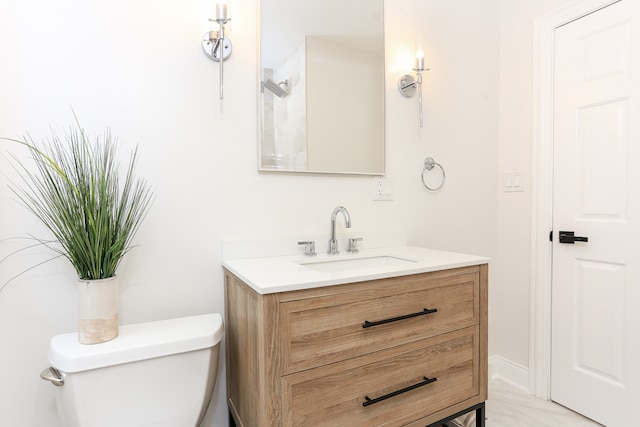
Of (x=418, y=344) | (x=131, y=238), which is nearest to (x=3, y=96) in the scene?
(x=131, y=238)

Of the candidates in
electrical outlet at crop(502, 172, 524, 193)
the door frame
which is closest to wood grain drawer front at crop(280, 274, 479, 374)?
the door frame

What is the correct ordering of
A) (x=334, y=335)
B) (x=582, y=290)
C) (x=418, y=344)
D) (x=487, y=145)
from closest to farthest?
(x=334, y=335)
(x=418, y=344)
(x=582, y=290)
(x=487, y=145)

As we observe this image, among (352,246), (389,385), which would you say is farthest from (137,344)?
(352,246)

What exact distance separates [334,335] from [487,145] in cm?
166

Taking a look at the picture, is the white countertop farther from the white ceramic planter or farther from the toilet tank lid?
the white ceramic planter

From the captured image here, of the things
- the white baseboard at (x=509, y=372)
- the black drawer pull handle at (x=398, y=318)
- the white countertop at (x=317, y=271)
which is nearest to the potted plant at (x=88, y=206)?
the white countertop at (x=317, y=271)

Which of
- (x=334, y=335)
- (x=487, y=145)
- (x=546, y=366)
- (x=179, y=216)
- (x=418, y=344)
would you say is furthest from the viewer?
(x=487, y=145)

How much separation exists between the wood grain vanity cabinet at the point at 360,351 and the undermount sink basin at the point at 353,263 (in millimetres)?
261

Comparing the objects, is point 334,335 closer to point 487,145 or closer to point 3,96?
point 3,96

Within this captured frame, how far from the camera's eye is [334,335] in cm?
106

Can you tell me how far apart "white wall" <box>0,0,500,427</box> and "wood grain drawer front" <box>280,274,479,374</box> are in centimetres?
54

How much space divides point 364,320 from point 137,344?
0.70m

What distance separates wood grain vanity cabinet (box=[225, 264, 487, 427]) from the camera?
3.24 ft

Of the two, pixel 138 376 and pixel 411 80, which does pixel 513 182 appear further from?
pixel 138 376
